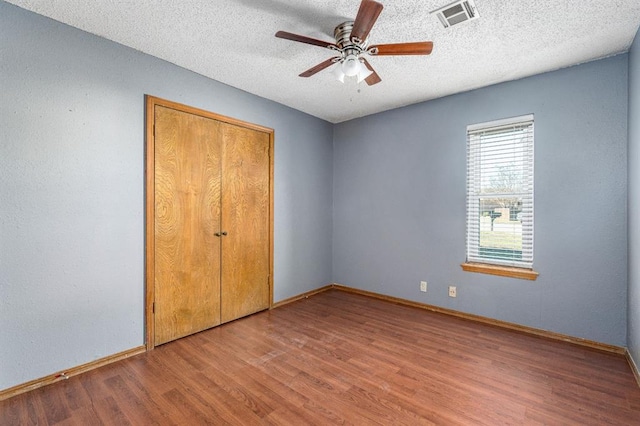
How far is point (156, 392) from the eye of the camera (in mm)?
1991

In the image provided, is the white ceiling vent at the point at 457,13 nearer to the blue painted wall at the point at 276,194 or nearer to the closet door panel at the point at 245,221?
the blue painted wall at the point at 276,194

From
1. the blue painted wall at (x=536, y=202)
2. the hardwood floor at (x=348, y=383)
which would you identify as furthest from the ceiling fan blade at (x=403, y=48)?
the hardwood floor at (x=348, y=383)

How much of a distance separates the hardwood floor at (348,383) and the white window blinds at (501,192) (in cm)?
84

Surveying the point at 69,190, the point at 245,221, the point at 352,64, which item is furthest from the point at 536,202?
the point at 69,190

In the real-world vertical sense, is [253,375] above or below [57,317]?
below

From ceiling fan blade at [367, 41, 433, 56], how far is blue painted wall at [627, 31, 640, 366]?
167 centimetres

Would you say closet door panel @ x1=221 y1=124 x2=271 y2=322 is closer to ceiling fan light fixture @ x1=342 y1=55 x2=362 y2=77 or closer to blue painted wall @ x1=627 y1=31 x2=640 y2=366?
ceiling fan light fixture @ x1=342 y1=55 x2=362 y2=77

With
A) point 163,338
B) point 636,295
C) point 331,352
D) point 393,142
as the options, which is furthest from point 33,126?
point 636,295

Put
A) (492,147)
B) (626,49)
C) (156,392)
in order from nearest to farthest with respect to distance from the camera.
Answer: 1. (156,392)
2. (626,49)
3. (492,147)

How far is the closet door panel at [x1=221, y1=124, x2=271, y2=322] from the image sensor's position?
10.5 ft

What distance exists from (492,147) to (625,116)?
1.02 metres

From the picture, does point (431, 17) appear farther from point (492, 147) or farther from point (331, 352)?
point (331, 352)

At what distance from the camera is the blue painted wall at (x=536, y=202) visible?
8.42ft

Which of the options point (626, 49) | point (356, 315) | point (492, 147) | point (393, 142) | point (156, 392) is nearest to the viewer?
point (156, 392)
